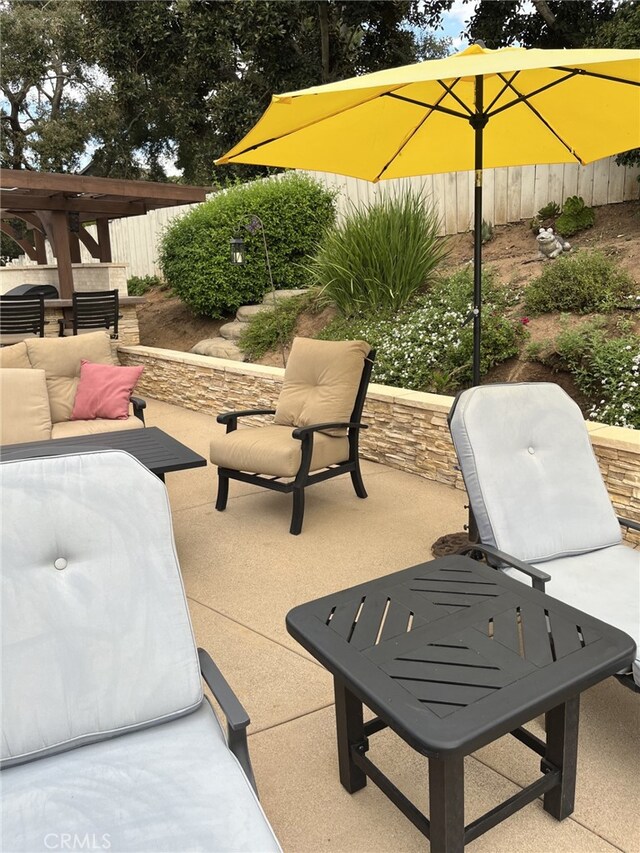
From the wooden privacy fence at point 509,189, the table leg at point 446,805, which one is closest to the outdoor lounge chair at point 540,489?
the table leg at point 446,805

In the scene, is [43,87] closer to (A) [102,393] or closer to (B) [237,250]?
(B) [237,250]

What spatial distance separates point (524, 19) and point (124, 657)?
13.0 metres

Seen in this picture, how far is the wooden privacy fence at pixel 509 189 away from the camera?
7.86 m

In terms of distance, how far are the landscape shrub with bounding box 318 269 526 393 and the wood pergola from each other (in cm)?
469

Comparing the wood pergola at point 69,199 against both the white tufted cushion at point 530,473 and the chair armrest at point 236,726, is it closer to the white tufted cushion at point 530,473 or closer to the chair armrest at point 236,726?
the white tufted cushion at point 530,473

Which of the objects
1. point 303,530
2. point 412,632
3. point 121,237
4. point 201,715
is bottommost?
point 303,530

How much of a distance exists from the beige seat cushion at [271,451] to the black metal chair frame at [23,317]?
5253 mm

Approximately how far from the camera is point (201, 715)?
5.37 feet

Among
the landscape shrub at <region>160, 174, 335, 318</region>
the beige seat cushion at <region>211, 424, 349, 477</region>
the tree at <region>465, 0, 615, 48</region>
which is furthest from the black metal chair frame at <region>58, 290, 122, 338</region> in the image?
the tree at <region>465, 0, 615, 48</region>

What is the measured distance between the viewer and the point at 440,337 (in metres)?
5.86

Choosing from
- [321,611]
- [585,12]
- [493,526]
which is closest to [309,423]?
[493,526]

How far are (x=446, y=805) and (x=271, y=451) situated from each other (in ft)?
8.71

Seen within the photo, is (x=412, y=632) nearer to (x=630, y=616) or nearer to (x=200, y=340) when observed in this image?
(x=630, y=616)

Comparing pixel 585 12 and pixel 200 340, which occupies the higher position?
pixel 585 12
